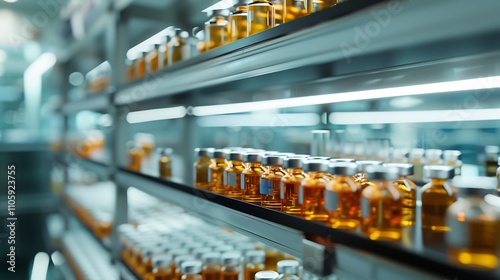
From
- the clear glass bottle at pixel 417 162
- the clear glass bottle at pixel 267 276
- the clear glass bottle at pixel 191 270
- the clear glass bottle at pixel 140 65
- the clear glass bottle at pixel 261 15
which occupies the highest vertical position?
the clear glass bottle at pixel 140 65

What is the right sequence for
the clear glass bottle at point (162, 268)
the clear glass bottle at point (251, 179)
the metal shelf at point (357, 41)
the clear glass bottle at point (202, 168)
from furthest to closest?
1. the clear glass bottle at point (162, 268)
2. the clear glass bottle at point (202, 168)
3. the clear glass bottle at point (251, 179)
4. the metal shelf at point (357, 41)

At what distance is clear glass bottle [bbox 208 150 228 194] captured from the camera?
53.6 inches

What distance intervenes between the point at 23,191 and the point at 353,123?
15.8 feet

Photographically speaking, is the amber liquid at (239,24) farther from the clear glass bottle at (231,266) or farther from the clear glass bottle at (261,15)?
the clear glass bottle at (231,266)

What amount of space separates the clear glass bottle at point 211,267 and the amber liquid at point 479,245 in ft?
3.01

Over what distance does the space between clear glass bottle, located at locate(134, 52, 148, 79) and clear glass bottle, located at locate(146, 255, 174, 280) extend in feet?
3.23

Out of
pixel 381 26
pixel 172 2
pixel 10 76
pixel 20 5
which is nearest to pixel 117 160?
pixel 172 2

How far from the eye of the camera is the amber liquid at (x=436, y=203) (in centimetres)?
80

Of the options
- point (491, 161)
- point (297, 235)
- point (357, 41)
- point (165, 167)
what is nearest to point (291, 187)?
point (297, 235)

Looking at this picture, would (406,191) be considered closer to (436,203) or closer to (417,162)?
(436,203)

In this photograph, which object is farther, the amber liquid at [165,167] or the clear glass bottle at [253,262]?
the amber liquid at [165,167]

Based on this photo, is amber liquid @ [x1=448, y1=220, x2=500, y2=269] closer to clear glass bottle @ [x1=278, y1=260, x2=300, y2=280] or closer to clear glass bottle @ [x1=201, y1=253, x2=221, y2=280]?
clear glass bottle @ [x1=278, y1=260, x2=300, y2=280]

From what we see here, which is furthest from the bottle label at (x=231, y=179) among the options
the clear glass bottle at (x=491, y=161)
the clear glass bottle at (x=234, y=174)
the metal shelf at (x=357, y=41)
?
the clear glass bottle at (x=491, y=161)

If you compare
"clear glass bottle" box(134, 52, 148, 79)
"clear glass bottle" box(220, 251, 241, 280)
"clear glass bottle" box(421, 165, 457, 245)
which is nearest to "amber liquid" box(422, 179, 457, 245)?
"clear glass bottle" box(421, 165, 457, 245)
